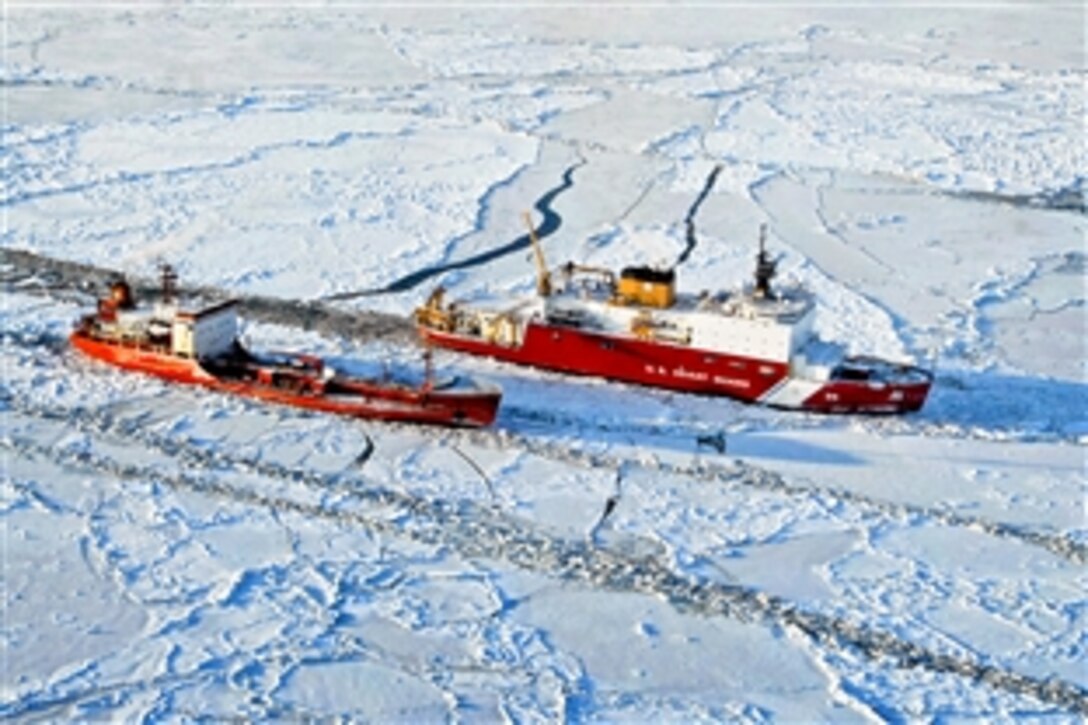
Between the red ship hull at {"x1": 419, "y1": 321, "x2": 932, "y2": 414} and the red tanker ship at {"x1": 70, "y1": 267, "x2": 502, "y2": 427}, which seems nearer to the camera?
the red tanker ship at {"x1": 70, "y1": 267, "x2": 502, "y2": 427}

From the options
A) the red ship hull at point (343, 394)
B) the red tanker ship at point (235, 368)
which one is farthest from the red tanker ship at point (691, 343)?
the red ship hull at point (343, 394)

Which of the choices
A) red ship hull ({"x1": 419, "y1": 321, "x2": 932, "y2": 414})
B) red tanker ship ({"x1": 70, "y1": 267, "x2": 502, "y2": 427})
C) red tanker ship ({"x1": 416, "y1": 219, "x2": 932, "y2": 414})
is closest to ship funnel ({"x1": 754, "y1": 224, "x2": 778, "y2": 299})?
red tanker ship ({"x1": 416, "y1": 219, "x2": 932, "y2": 414})

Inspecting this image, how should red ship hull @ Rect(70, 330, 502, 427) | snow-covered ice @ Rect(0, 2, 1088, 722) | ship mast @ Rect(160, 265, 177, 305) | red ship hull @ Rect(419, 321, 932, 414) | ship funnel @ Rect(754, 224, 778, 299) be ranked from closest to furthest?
snow-covered ice @ Rect(0, 2, 1088, 722) → red ship hull @ Rect(70, 330, 502, 427) → red ship hull @ Rect(419, 321, 932, 414) → ship funnel @ Rect(754, 224, 778, 299) → ship mast @ Rect(160, 265, 177, 305)

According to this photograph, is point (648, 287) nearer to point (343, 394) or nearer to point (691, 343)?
point (691, 343)

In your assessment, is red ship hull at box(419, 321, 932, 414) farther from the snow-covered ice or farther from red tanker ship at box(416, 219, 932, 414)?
the snow-covered ice

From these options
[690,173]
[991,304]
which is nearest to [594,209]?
[690,173]

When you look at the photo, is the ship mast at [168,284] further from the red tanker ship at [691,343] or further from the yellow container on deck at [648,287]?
the yellow container on deck at [648,287]
